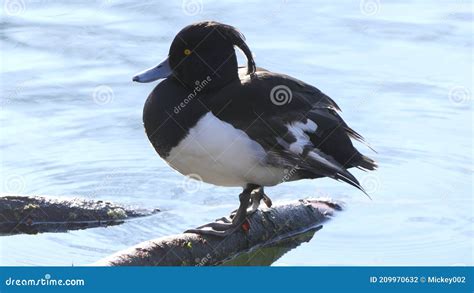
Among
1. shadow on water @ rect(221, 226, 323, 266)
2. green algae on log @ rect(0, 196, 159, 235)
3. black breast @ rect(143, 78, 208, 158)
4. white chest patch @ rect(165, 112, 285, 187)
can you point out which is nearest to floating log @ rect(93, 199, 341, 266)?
shadow on water @ rect(221, 226, 323, 266)

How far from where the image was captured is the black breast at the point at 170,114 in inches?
281

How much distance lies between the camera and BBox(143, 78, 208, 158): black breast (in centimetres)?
714

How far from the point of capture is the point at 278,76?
24.5 feet

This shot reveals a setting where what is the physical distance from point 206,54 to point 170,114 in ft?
1.58

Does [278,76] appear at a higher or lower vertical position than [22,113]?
higher

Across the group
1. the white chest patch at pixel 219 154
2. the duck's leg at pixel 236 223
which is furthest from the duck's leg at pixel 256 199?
the white chest patch at pixel 219 154

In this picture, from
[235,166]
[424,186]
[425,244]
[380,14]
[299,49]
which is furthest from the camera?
[380,14]

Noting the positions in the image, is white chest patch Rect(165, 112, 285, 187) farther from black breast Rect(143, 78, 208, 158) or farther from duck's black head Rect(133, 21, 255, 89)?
duck's black head Rect(133, 21, 255, 89)

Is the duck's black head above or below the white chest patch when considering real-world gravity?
above

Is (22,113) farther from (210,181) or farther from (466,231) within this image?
(466,231)

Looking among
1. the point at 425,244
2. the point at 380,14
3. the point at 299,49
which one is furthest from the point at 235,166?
the point at 380,14

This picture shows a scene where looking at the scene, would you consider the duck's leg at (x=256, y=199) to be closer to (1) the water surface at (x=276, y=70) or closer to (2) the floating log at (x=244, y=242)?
(2) the floating log at (x=244, y=242)

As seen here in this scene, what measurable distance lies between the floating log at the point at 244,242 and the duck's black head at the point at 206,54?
966 millimetres

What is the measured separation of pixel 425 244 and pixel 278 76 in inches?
64.6
